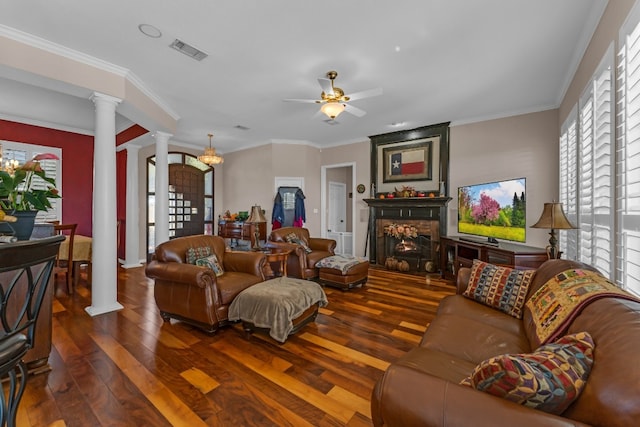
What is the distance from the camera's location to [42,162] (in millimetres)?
4914

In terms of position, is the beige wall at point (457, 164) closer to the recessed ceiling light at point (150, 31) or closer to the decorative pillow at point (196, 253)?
the decorative pillow at point (196, 253)

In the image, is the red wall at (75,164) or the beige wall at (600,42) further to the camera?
the red wall at (75,164)

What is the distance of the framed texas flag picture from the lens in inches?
211

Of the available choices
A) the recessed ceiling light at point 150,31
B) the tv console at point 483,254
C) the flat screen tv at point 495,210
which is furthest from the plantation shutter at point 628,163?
the recessed ceiling light at point 150,31

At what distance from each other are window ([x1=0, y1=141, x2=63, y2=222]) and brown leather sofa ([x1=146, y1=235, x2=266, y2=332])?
131 inches

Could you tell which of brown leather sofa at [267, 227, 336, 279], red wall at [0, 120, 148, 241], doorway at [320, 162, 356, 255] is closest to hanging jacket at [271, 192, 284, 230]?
doorway at [320, 162, 356, 255]

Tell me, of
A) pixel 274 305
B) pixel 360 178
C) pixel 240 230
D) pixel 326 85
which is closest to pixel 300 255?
pixel 274 305

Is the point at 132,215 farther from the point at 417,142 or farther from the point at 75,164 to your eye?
the point at 417,142

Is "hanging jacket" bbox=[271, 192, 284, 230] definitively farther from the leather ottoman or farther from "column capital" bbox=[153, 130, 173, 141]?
"column capital" bbox=[153, 130, 173, 141]

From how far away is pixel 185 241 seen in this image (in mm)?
3135

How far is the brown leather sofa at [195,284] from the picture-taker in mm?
2570

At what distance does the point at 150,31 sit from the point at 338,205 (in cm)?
615

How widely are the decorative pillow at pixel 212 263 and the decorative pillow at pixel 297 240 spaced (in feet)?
5.08

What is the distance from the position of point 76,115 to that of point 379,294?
5.68 meters
